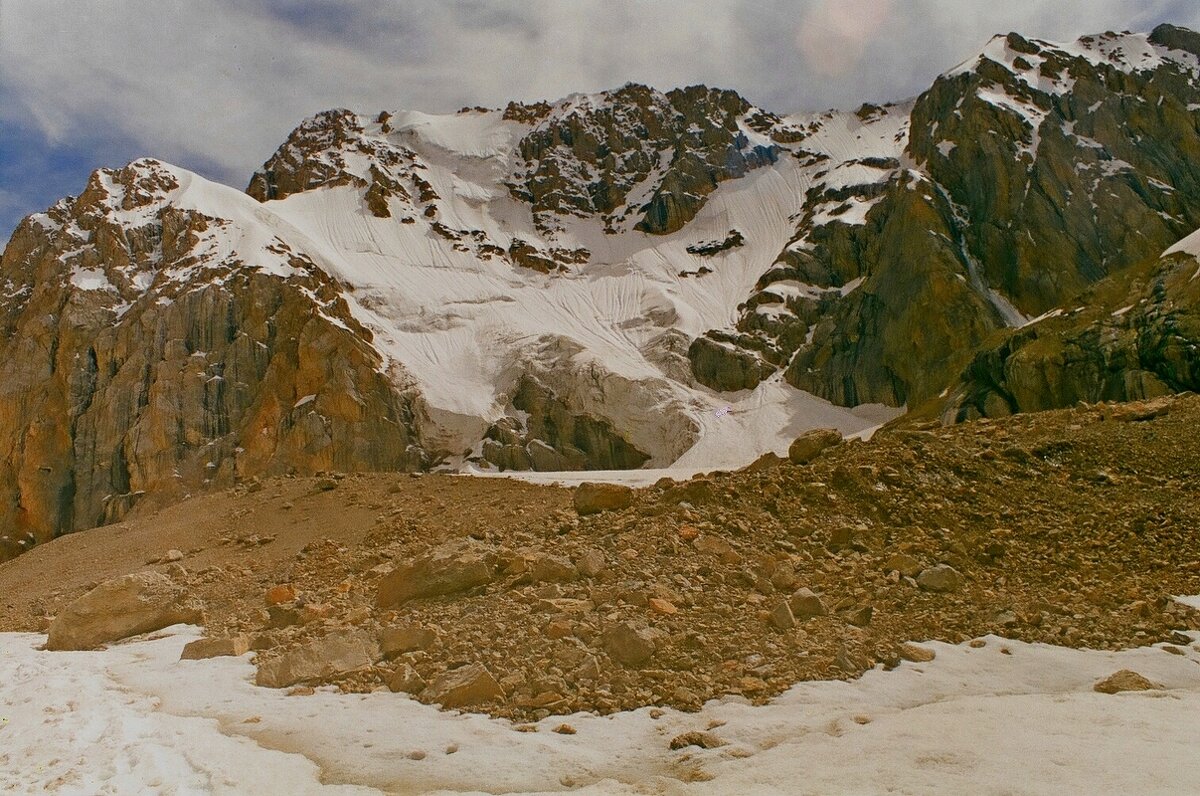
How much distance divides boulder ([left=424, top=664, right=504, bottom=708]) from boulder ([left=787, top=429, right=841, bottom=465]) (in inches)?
324

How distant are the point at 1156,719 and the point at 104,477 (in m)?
80.9

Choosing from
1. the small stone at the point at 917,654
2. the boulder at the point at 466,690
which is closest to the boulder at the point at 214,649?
the boulder at the point at 466,690

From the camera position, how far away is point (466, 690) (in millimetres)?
7555

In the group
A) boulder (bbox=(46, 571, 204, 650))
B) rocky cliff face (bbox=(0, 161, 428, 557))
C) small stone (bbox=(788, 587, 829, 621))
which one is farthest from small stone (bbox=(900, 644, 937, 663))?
rocky cliff face (bbox=(0, 161, 428, 557))

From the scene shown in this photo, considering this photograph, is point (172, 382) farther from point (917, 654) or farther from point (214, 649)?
point (917, 654)

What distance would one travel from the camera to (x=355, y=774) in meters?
6.33

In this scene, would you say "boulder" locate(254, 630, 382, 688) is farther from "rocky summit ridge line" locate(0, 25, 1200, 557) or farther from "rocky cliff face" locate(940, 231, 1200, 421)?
"rocky summit ridge line" locate(0, 25, 1200, 557)

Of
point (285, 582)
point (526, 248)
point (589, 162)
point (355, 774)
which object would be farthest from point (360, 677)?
point (589, 162)

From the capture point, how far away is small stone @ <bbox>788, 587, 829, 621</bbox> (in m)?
8.81

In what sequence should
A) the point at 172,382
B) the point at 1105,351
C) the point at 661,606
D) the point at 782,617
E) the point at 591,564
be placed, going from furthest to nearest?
the point at 172,382, the point at 1105,351, the point at 591,564, the point at 661,606, the point at 782,617

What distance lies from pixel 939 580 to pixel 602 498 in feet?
17.8

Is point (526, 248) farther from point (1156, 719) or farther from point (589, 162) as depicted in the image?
point (1156, 719)

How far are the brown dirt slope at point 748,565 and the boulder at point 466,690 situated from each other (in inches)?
2.0

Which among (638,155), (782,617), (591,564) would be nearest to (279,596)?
(591,564)
